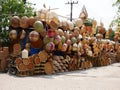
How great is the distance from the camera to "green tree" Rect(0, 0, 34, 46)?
16.1 metres

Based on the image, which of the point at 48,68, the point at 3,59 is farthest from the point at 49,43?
the point at 3,59

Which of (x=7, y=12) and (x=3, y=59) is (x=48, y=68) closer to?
(x=3, y=59)

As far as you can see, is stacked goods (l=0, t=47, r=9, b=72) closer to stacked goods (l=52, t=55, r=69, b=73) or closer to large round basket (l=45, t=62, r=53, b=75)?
large round basket (l=45, t=62, r=53, b=75)

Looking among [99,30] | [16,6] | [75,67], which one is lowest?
[75,67]

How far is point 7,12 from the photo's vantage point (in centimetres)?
1667

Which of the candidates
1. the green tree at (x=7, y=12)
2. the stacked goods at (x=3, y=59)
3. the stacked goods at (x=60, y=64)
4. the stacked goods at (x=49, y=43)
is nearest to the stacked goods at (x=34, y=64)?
the stacked goods at (x=49, y=43)

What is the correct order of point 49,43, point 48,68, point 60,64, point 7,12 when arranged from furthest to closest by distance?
point 7,12, point 60,64, point 48,68, point 49,43

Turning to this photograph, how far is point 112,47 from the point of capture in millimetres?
23750

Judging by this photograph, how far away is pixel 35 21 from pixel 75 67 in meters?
4.32

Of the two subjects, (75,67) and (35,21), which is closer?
(35,21)

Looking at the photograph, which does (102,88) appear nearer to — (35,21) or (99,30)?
(35,21)

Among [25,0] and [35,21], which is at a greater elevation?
[25,0]

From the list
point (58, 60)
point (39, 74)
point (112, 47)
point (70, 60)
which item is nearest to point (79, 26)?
point (70, 60)

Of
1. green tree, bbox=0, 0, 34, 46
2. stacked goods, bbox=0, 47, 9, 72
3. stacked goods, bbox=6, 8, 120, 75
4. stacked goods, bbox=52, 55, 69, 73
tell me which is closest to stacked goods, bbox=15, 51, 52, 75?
stacked goods, bbox=6, 8, 120, 75
